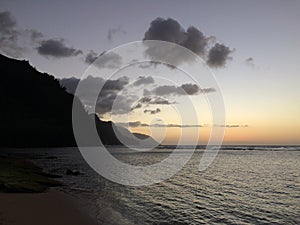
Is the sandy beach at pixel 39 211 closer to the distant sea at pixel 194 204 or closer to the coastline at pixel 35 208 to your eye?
the coastline at pixel 35 208

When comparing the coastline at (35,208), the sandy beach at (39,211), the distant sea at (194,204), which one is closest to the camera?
the sandy beach at (39,211)

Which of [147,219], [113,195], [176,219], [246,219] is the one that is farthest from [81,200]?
[246,219]

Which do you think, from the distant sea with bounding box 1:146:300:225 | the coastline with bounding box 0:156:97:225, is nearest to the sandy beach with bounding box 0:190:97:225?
the coastline with bounding box 0:156:97:225

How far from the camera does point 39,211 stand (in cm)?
2144

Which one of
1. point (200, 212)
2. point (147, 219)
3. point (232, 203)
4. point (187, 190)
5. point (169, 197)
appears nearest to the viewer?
point (147, 219)

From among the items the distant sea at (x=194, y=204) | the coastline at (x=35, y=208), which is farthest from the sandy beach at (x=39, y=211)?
the distant sea at (x=194, y=204)

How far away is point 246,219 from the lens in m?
25.2

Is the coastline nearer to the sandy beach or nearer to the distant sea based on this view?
the sandy beach

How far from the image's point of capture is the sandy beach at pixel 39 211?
61.6 ft

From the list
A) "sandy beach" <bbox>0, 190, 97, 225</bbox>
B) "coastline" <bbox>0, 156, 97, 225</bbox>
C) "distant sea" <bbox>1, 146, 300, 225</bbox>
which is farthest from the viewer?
→ "distant sea" <bbox>1, 146, 300, 225</bbox>

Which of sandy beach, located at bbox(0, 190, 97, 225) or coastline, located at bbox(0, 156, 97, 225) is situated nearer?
sandy beach, located at bbox(0, 190, 97, 225)

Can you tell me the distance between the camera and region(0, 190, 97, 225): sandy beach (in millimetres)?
18781

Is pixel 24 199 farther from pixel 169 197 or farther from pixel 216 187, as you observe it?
pixel 216 187

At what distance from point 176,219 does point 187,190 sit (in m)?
16.8
